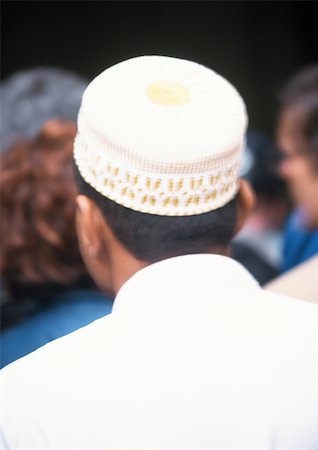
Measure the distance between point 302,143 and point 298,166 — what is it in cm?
7

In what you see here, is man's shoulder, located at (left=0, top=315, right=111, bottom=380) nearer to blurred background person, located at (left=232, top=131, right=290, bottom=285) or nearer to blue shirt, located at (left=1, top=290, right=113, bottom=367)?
blue shirt, located at (left=1, top=290, right=113, bottom=367)

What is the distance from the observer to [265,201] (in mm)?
2637

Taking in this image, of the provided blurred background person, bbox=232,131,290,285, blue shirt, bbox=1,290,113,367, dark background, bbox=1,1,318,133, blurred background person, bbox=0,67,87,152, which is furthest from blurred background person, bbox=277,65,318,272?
dark background, bbox=1,1,318,133

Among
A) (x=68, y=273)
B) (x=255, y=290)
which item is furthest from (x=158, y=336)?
(x=68, y=273)

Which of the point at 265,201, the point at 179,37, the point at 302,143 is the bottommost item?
the point at 265,201

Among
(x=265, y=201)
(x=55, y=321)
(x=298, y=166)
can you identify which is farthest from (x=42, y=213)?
(x=265, y=201)

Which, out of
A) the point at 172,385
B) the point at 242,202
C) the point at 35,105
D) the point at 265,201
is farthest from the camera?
the point at 265,201

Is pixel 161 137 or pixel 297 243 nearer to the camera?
pixel 161 137

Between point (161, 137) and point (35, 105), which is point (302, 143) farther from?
point (161, 137)

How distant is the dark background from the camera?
3.54m

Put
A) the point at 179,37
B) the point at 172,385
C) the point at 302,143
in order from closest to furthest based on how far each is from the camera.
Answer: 1. the point at 172,385
2. the point at 302,143
3. the point at 179,37

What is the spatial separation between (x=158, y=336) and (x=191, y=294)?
3.1 inches

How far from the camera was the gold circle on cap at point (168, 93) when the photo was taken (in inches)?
43.6

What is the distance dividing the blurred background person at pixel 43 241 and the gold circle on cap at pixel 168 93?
1.66 ft
